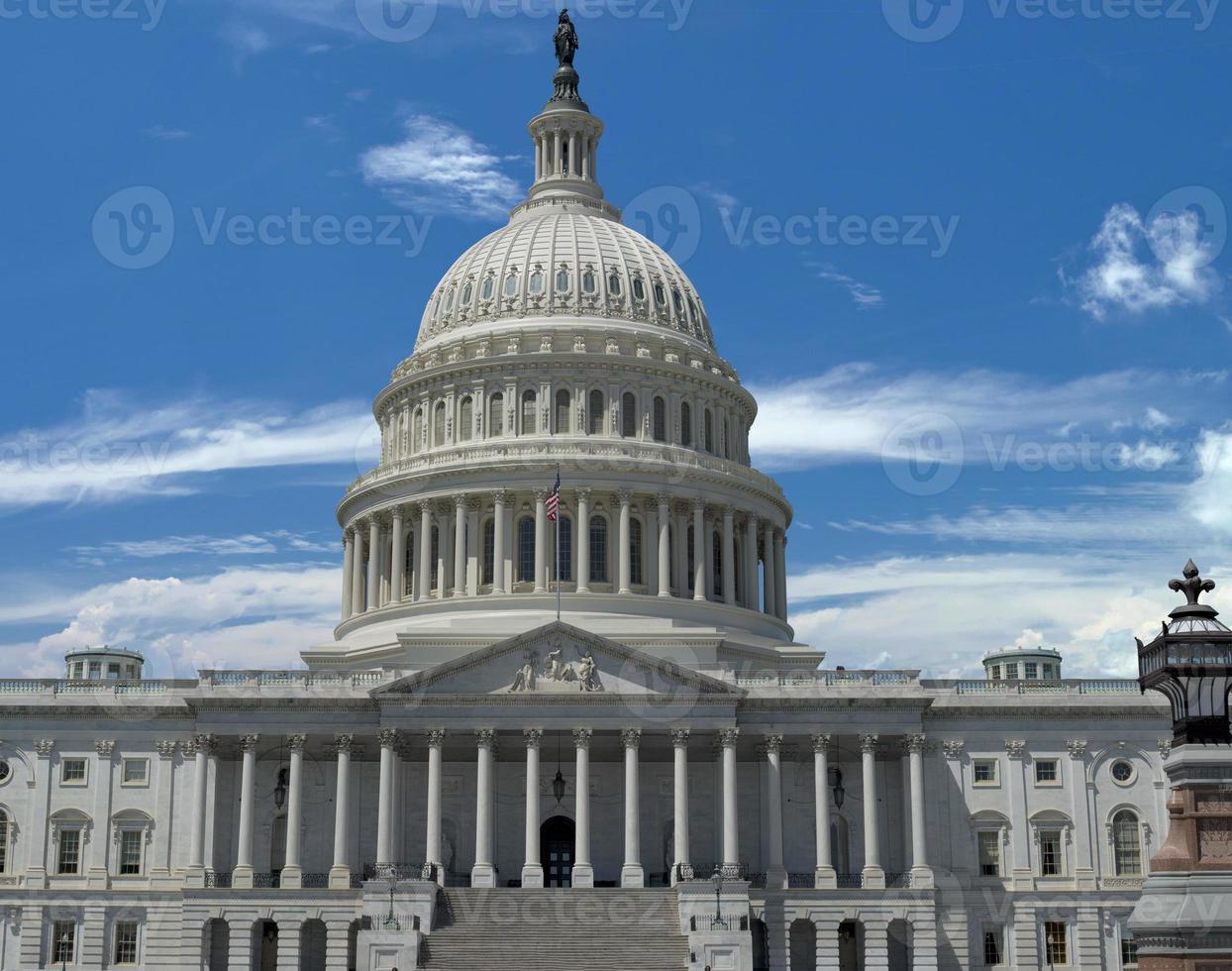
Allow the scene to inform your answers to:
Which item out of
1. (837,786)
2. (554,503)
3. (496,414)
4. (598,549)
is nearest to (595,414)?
(496,414)

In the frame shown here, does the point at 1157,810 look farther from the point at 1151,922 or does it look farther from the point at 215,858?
the point at 1151,922

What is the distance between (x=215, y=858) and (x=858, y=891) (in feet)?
96.8

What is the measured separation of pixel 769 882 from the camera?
76250 mm

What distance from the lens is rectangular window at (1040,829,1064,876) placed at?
80.3 meters

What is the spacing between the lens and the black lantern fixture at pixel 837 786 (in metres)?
81.1

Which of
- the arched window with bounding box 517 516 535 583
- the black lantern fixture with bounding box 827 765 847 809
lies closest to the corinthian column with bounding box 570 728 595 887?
the black lantern fixture with bounding box 827 765 847 809

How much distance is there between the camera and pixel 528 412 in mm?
96812

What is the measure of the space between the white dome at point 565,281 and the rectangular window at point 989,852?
117ft

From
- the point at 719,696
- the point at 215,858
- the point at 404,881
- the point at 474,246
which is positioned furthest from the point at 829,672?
the point at 474,246

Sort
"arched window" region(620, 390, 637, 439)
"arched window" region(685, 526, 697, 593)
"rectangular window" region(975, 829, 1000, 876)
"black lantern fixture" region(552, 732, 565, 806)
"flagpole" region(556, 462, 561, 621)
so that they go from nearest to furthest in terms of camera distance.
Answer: "black lantern fixture" region(552, 732, 565, 806)
"rectangular window" region(975, 829, 1000, 876)
"flagpole" region(556, 462, 561, 621)
"arched window" region(685, 526, 697, 593)
"arched window" region(620, 390, 637, 439)

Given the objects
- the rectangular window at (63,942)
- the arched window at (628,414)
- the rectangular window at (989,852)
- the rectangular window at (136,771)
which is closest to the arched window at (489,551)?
the arched window at (628,414)

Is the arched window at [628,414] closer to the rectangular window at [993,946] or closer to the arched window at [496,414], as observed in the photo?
the arched window at [496,414]

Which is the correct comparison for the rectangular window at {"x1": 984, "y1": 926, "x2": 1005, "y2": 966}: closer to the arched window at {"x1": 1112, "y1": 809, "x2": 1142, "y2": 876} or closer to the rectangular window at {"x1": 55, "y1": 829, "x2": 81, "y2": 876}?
the arched window at {"x1": 1112, "y1": 809, "x2": 1142, "y2": 876}

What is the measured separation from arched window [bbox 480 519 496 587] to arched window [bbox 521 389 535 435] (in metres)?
5.91
